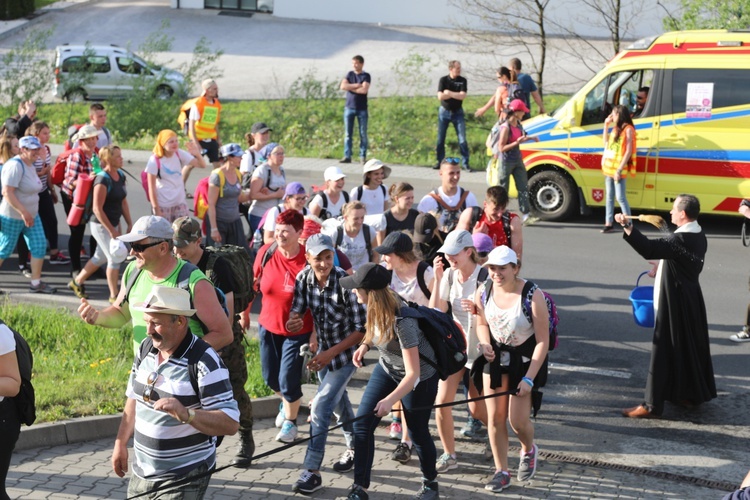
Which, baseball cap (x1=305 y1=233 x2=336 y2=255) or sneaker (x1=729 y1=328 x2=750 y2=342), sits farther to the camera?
sneaker (x1=729 y1=328 x2=750 y2=342)

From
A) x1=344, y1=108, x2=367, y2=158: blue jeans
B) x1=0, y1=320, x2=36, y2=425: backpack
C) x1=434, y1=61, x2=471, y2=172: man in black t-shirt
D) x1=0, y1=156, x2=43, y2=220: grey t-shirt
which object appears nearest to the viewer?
x1=0, y1=320, x2=36, y2=425: backpack

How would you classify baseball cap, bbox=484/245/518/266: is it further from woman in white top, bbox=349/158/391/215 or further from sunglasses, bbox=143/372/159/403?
woman in white top, bbox=349/158/391/215

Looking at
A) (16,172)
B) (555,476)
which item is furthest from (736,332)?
(16,172)

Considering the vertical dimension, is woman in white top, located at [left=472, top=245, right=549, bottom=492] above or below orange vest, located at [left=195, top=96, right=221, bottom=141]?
below

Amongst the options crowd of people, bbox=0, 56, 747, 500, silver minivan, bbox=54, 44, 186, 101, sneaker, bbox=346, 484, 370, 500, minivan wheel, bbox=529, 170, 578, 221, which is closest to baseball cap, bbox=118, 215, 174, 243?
crowd of people, bbox=0, 56, 747, 500

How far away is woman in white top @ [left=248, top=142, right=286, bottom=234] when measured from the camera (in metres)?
11.7

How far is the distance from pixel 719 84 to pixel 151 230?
1063cm

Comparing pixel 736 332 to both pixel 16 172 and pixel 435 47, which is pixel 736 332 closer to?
pixel 16 172

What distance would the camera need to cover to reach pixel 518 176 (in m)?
15.4

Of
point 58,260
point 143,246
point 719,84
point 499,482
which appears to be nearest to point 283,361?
point 499,482

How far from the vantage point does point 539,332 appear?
7086 millimetres

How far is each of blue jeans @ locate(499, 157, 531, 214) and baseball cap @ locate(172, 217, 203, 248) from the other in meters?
8.98

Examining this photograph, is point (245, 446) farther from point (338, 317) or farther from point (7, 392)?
point (7, 392)

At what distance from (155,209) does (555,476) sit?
20.2 ft
